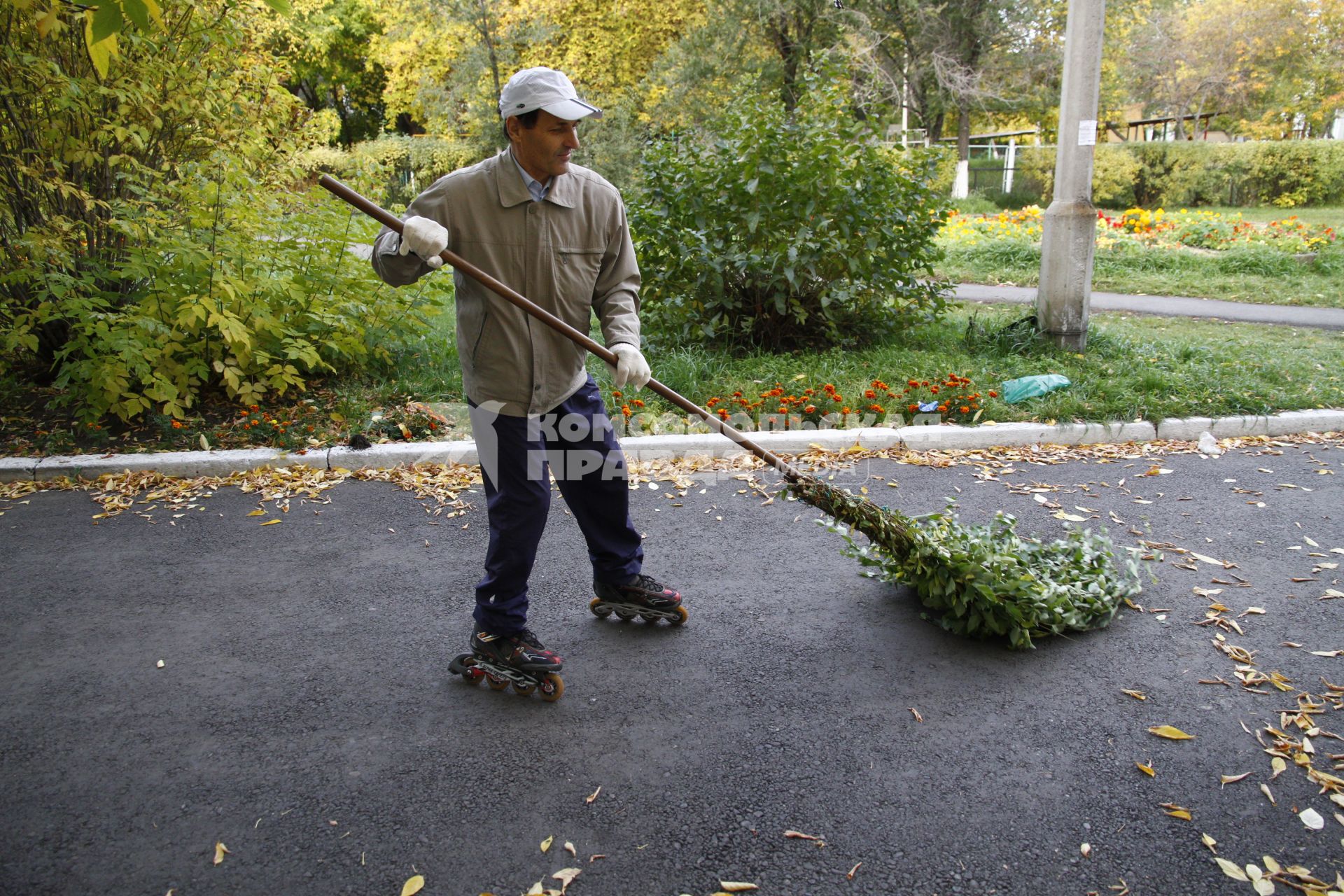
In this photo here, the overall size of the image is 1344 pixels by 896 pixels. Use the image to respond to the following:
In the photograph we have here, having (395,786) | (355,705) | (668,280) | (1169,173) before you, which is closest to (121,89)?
(668,280)

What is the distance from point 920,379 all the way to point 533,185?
427 cm

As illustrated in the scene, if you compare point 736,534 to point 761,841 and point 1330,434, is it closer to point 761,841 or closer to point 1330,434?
point 761,841

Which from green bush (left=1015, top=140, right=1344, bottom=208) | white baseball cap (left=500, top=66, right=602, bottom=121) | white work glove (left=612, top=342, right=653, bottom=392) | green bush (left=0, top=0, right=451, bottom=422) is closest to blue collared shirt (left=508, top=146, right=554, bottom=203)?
white baseball cap (left=500, top=66, right=602, bottom=121)

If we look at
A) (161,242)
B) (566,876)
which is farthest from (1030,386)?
(161,242)

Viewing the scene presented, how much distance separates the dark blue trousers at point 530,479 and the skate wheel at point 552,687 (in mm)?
210

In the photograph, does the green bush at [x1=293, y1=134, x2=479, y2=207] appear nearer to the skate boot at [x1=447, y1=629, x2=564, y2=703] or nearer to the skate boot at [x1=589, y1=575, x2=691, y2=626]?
the skate boot at [x1=589, y1=575, x2=691, y2=626]

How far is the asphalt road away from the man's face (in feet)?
5.98

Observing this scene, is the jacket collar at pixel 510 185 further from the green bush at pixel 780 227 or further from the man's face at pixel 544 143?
the green bush at pixel 780 227

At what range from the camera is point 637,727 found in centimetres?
310

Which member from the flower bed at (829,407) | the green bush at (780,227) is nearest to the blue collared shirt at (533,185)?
the flower bed at (829,407)

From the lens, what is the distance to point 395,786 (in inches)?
111

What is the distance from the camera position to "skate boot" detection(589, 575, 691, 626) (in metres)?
3.75

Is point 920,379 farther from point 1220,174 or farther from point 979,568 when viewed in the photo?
point 1220,174

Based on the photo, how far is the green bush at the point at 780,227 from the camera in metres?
7.18
